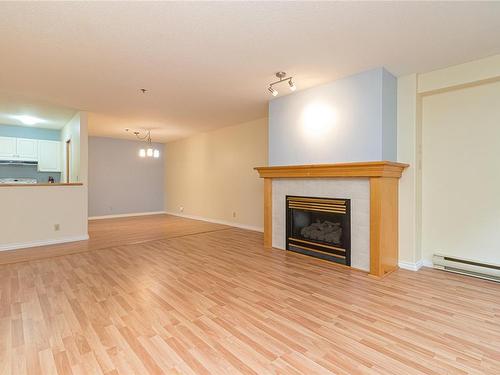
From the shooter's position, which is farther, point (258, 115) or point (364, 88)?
point (258, 115)

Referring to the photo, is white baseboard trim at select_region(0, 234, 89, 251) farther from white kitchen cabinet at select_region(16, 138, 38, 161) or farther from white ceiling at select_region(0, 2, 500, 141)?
white kitchen cabinet at select_region(16, 138, 38, 161)

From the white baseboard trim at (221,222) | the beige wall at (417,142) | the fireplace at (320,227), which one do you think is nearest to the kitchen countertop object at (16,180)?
the white baseboard trim at (221,222)

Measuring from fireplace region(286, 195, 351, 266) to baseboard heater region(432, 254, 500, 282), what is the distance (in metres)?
1.13

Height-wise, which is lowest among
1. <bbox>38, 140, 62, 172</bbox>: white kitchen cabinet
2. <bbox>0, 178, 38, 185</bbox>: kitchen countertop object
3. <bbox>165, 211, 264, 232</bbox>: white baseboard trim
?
<bbox>165, 211, 264, 232</bbox>: white baseboard trim

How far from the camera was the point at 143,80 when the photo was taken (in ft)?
11.9

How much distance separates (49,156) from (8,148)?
826 millimetres

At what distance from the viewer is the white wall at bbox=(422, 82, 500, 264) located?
121 inches

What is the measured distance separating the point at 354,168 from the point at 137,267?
10.2ft

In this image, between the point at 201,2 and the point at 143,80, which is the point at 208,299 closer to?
the point at 201,2

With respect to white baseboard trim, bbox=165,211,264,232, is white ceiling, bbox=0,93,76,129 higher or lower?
higher

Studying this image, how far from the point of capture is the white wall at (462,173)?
307 cm

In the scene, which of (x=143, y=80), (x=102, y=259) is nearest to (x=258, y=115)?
(x=143, y=80)

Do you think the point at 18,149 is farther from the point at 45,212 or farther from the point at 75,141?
the point at 45,212

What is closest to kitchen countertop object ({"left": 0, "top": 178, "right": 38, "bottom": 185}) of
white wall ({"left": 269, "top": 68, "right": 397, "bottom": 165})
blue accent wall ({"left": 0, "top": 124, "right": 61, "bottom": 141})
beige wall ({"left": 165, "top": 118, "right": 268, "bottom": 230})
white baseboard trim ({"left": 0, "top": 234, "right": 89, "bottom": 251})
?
blue accent wall ({"left": 0, "top": 124, "right": 61, "bottom": 141})
